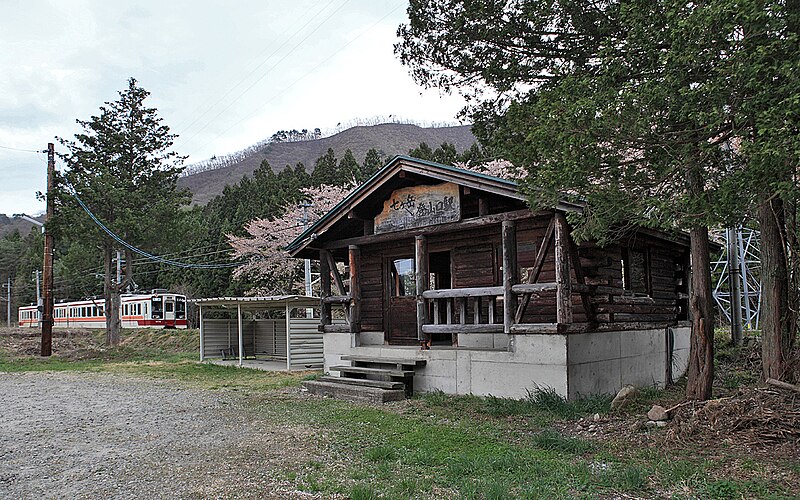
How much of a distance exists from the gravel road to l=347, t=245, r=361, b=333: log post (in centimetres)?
287

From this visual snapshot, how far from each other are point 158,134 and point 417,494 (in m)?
28.0

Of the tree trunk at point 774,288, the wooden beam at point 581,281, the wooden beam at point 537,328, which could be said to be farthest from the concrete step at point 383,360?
the tree trunk at point 774,288

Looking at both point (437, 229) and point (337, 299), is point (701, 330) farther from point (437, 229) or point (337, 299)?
point (337, 299)

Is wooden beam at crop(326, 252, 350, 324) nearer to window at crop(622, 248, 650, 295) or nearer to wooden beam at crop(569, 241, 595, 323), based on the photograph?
wooden beam at crop(569, 241, 595, 323)

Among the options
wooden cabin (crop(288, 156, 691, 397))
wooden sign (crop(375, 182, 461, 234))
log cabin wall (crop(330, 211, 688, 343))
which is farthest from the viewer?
wooden sign (crop(375, 182, 461, 234))

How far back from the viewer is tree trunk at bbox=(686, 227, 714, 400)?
8164 millimetres

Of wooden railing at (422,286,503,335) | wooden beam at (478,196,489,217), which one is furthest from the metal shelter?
wooden beam at (478,196,489,217)

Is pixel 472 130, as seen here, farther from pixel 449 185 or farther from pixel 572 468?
pixel 572 468

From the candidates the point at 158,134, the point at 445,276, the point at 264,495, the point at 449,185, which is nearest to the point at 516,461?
the point at 264,495

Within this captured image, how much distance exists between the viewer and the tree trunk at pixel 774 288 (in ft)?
24.7

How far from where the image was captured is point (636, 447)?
6594mm

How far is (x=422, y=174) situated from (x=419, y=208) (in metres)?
0.80

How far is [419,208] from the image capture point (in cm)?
1182

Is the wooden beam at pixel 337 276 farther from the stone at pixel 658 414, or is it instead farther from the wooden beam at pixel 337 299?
the stone at pixel 658 414
